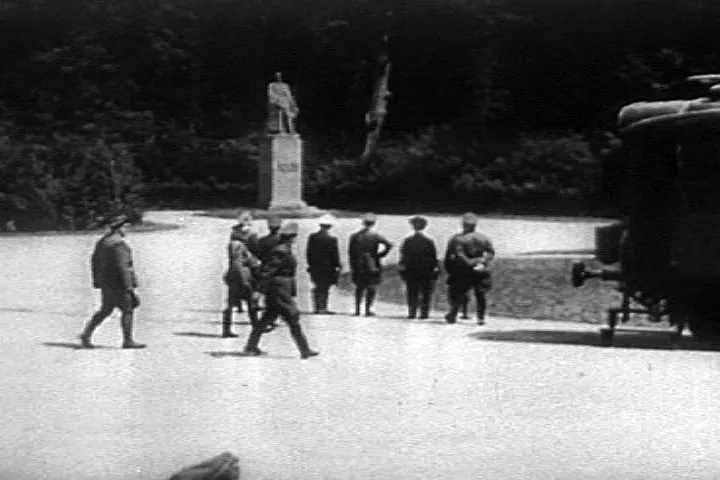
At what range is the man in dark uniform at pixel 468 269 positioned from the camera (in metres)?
8.45

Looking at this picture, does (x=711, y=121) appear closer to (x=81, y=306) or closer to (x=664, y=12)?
(x=664, y=12)

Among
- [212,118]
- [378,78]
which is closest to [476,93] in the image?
[378,78]

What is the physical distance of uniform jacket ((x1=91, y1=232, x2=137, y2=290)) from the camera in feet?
22.1

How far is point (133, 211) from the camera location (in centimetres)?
765

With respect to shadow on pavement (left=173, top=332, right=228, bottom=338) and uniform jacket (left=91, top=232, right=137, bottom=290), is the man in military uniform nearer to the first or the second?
shadow on pavement (left=173, top=332, right=228, bottom=338)

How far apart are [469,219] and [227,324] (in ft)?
4.17

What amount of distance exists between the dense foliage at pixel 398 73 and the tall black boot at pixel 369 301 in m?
2.67

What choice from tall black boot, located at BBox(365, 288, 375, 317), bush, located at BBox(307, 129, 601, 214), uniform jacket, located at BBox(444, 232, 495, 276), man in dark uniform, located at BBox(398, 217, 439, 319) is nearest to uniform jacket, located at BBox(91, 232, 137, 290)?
bush, located at BBox(307, 129, 601, 214)

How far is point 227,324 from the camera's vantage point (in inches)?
296

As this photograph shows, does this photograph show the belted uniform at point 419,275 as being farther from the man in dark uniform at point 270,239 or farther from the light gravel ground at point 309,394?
the man in dark uniform at point 270,239

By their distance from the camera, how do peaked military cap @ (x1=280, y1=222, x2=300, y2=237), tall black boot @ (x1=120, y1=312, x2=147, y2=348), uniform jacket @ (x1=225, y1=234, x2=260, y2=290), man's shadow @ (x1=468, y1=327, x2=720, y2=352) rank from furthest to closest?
man's shadow @ (x1=468, y1=327, x2=720, y2=352) < peaked military cap @ (x1=280, y1=222, x2=300, y2=237) < uniform jacket @ (x1=225, y1=234, x2=260, y2=290) < tall black boot @ (x1=120, y1=312, x2=147, y2=348)

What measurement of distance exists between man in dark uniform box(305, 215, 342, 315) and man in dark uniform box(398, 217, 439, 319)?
403 millimetres

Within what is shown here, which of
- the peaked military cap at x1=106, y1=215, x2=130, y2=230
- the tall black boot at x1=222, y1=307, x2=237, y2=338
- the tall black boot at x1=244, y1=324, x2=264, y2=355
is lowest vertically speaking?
the tall black boot at x1=244, y1=324, x2=264, y2=355

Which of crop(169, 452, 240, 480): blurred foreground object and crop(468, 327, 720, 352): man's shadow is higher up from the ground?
crop(468, 327, 720, 352): man's shadow
